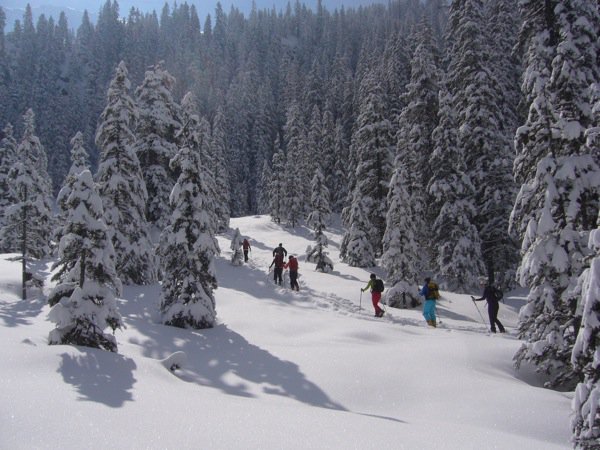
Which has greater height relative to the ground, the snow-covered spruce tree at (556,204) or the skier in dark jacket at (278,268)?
the snow-covered spruce tree at (556,204)

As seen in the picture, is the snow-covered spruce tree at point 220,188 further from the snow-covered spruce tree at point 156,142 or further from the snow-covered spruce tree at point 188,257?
the snow-covered spruce tree at point 188,257

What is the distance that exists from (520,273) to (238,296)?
42.7ft

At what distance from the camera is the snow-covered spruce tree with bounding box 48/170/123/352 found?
10.7m

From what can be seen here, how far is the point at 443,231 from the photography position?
86.2 feet

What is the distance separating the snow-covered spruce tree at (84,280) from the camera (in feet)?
35.0

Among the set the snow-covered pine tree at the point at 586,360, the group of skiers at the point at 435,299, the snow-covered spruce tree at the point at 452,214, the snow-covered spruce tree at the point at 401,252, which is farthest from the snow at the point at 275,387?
the snow-covered spruce tree at the point at 452,214

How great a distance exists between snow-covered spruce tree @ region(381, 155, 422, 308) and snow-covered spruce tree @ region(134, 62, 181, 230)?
13979 mm

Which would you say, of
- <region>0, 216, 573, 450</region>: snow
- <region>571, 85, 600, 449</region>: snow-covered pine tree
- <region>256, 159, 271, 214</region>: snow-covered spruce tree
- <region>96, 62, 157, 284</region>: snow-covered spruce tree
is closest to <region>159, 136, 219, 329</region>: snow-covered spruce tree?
<region>0, 216, 573, 450</region>: snow

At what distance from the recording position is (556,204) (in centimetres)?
1124

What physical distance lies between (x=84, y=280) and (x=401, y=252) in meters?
15.2

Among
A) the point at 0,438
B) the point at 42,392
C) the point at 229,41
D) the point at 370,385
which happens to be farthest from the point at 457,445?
the point at 229,41

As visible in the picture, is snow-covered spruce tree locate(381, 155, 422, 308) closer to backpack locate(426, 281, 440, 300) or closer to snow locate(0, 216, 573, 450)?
snow locate(0, 216, 573, 450)

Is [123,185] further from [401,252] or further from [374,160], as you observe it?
[374,160]

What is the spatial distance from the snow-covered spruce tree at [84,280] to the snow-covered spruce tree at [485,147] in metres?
22.2
